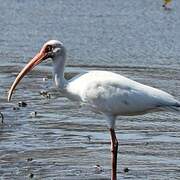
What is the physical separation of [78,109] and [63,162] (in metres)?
2.78

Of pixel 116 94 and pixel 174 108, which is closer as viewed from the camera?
pixel 174 108

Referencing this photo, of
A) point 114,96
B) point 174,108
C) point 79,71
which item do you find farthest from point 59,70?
point 79,71

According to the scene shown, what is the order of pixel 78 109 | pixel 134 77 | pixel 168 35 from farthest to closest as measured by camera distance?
pixel 168 35 → pixel 134 77 → pixel 78 109

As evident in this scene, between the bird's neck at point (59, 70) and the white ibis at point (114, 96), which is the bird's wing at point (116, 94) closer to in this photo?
the white ibis at point (114, 96)

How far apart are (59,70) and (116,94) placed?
2.30 ft

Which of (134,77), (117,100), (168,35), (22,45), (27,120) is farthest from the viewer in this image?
(168,35)

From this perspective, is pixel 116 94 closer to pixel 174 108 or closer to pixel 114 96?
pixel 114 96

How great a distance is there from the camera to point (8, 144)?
391 inches

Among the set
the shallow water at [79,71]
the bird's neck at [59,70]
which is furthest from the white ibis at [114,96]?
the shallow water at [79,71]

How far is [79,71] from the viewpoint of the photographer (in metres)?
14.8

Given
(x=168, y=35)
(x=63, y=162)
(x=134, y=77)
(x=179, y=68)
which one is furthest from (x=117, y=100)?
(x=168, y=35)

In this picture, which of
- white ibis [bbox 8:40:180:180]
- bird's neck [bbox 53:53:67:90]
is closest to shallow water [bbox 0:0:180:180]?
white ibis [bbox 8:40:180:180]

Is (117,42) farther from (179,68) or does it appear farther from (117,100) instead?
(117,100)

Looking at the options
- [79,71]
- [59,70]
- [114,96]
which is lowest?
[114,96]
